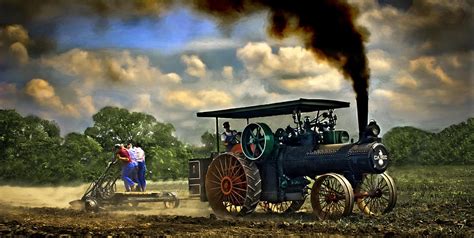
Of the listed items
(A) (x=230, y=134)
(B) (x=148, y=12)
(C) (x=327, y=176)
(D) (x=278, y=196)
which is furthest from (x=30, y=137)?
(C) (x=327, y=176)

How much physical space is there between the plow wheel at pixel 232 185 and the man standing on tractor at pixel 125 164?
293cm

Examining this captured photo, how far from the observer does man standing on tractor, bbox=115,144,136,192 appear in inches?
632

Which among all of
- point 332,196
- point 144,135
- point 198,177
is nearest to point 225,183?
point 198,177

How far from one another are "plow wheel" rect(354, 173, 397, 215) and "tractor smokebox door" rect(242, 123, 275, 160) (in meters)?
1.93

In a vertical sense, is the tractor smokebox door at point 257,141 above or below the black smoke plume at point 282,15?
below

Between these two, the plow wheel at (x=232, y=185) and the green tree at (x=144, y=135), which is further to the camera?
the green tree at (x=144, y=135)

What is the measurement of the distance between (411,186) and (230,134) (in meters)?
7.48

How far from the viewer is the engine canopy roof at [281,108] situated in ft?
41.6

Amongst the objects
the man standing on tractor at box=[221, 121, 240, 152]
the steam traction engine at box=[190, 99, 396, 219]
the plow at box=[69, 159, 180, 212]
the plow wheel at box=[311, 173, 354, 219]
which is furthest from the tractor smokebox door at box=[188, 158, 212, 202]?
the plow wheel at box=[311, 173, 354, 219]

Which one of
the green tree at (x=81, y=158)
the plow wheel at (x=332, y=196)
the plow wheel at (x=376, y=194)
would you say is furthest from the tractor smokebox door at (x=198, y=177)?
the green tree at (x=81, y=158)

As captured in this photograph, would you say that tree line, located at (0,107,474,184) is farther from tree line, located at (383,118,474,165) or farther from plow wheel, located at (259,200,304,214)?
plow wheel, located at (259,200,304,214)

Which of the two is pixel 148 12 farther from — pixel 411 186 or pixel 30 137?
pixel 411 186

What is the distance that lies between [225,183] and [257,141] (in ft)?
3.81

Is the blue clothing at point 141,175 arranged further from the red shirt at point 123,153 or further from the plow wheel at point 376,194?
the plow wheel at point 376,194
